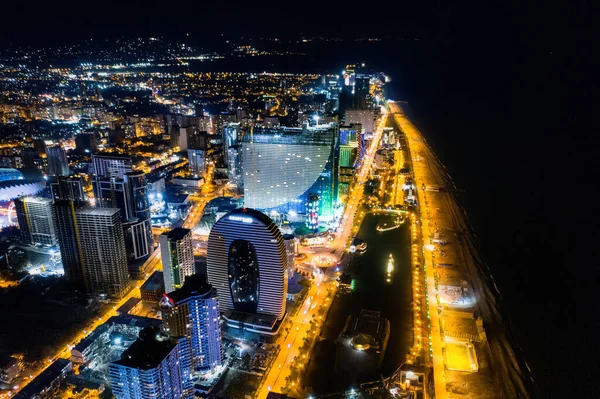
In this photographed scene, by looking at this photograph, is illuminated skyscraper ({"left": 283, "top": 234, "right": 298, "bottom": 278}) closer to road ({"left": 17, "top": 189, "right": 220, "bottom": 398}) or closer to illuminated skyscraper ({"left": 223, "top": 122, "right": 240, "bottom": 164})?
road ({"left": 17, "top": 189, "right": 220, "bottom": 398})

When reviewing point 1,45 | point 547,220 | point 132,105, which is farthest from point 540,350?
point 1,45

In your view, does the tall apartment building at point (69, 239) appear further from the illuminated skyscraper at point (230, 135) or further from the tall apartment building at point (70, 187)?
the illuminated skyscraper at point (230, 135)

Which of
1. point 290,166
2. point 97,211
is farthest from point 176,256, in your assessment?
point 290,166

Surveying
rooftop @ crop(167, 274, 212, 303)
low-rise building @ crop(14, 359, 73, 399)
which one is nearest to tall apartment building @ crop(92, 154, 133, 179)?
low-rise building @ crop(14, 359, 73, 399)

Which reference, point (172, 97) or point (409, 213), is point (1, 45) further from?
point (409, 213)

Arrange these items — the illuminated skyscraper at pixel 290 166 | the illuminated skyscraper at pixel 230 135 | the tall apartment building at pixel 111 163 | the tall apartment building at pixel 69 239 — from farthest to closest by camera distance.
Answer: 1. the illuminated skyscraper at pixel 230 135
2. the tall apartment building at pixel 111 163
3. the illuminated skyscraper at pixel 290 166
4. the tall apartment building at pixel 69 239

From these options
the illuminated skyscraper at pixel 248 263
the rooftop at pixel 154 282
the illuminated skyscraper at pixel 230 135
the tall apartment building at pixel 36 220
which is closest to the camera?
the illuminated skyscraper at pixel 248 263

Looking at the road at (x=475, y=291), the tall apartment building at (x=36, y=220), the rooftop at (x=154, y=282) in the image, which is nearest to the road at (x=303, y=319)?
the road at (x=475, y=291)
